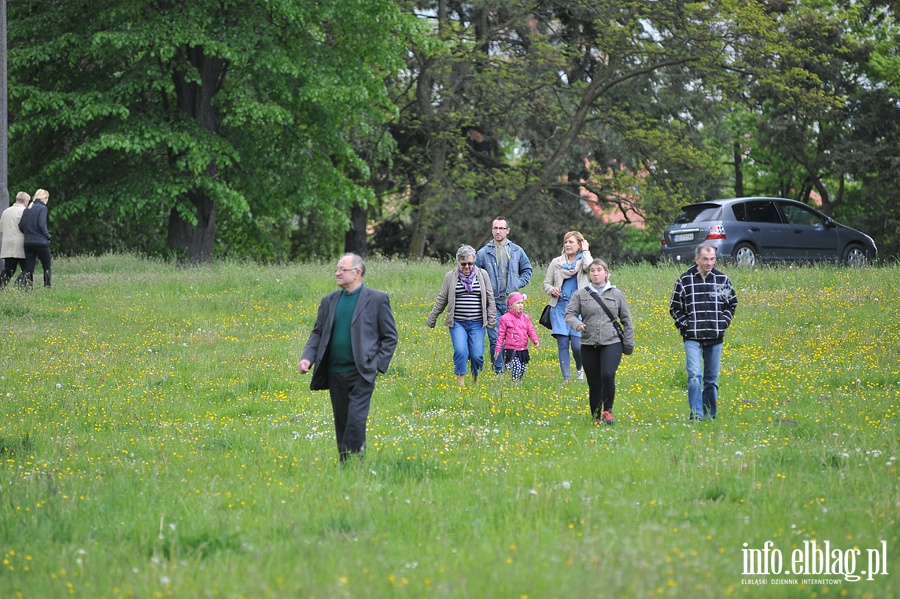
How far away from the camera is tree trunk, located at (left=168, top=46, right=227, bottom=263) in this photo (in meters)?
26.1

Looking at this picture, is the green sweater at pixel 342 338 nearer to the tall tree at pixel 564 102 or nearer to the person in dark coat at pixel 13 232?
the person in dark coat at pixel 13 232

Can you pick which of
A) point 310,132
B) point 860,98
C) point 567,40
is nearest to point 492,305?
point 310,132

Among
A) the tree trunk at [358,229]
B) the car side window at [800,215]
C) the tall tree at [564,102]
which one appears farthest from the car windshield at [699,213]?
the tree trunk at [358,229]

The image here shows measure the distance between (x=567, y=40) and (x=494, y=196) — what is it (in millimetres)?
5625

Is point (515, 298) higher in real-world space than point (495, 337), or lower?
higher

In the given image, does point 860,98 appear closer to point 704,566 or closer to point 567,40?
point 567,40

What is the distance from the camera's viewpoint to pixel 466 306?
12.2 metres

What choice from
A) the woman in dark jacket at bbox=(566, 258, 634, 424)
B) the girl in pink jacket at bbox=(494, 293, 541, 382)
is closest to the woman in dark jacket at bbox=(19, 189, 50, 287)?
the girl in pink jacket at bbox=(494, 293, 541, 382)

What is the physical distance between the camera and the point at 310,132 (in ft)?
90.6

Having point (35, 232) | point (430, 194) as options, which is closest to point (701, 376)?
point (35, 232)

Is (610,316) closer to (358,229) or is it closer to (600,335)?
(600,335)

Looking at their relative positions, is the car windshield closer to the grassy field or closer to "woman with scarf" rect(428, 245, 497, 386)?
the grassy field

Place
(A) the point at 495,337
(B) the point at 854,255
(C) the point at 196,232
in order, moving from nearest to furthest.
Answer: (A) the point at 495,337
(B) the point at 854,255
(C) the point at 196,232

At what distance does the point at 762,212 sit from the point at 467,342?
507 inches
